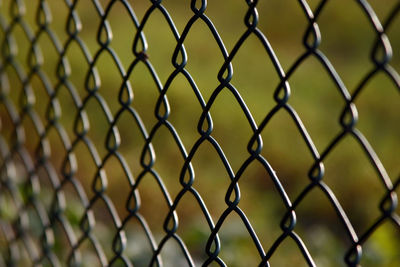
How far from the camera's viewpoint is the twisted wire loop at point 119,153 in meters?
0.91

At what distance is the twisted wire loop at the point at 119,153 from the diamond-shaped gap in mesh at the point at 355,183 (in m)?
0.04

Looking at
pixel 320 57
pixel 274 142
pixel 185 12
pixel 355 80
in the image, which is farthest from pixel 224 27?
pixel 320 57

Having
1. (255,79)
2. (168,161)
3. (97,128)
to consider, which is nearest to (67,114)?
(97,128)

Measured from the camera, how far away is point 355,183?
2.75m

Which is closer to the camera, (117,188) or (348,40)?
(117,188)

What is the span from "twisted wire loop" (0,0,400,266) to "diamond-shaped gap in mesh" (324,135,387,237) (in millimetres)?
43

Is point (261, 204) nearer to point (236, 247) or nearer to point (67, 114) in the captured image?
point (236, 247)

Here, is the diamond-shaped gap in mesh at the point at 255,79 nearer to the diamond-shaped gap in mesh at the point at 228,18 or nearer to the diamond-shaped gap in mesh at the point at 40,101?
the diamond-shaped gap in mesh at the point at 228,18

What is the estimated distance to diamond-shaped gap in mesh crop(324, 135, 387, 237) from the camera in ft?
8.38

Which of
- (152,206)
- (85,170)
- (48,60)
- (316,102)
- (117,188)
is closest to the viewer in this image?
(152,206)

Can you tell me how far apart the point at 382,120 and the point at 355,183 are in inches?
25.6

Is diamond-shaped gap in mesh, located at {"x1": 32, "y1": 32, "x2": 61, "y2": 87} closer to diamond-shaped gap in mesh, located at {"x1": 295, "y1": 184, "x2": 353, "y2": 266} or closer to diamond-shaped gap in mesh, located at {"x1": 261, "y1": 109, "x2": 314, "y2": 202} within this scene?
diamond-shaped gap in mesh, located at {"x1": 261, "y1": 109, "x2": 314, "y2": 202}

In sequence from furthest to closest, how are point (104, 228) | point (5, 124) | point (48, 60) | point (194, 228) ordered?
point (48, 60) → point (5, 124) → point (104, 228) → point (194, 228)

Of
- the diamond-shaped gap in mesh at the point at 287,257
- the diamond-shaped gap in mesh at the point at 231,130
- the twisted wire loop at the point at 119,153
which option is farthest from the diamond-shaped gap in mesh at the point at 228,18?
the diamond-shaped gap in mesh at the point at 287,257
